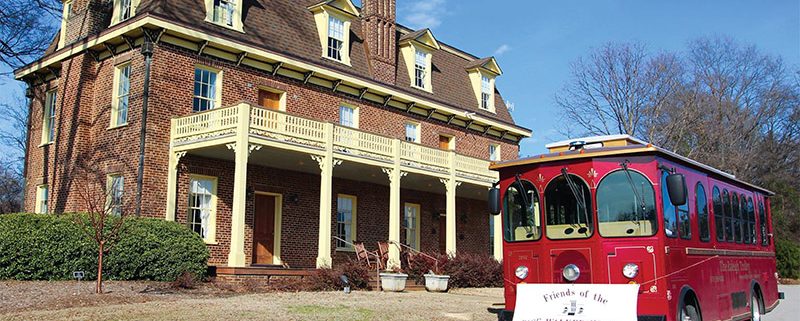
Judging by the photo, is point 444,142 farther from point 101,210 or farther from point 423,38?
point 101,210

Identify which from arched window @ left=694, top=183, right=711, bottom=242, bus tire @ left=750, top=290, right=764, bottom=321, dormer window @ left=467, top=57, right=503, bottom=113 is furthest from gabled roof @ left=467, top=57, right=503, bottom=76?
arched window @ left=694, top=183, right=711, bottom=242

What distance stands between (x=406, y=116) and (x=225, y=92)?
8.15m

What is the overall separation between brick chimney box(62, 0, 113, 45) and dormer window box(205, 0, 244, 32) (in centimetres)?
339

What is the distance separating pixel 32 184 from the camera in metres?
23.2

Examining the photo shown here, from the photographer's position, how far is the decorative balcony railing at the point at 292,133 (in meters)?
18.2

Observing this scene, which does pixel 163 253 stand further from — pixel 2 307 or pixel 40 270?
pixel 2 307

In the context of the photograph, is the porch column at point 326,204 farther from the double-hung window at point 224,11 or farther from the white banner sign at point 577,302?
the white banner sign at point 577,302

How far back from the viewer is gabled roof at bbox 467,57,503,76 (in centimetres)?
3162

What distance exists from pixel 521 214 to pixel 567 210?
30.0 inches

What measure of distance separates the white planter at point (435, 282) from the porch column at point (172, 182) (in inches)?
275

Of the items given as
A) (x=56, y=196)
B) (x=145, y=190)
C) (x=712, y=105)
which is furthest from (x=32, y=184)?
(x=712, y=105)

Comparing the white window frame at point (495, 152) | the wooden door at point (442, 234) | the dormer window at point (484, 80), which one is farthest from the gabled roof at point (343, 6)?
the white window frame at point (495, 152)

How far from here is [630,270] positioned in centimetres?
902

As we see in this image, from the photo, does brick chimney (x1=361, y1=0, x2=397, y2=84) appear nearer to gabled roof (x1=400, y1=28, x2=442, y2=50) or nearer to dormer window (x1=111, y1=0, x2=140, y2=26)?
gabled roof (x1=400, y1=28, x2=442, y2=50)
